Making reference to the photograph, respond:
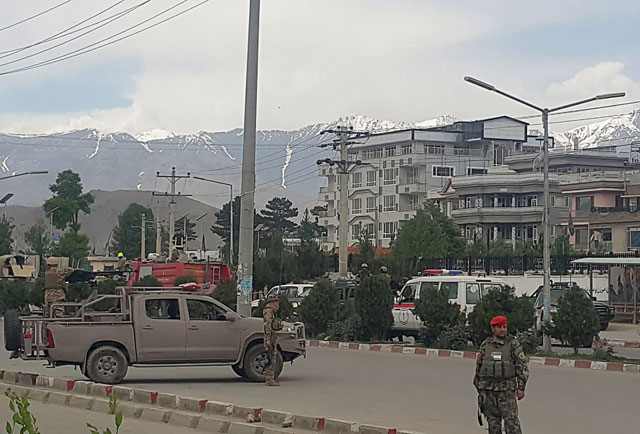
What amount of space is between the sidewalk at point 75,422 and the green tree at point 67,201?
74970 mm

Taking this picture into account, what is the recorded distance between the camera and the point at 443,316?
2684cm

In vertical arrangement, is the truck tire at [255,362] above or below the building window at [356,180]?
below

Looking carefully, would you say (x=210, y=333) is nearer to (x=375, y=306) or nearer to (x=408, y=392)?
(x=408, y=392)

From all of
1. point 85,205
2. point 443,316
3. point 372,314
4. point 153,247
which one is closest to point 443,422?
point 443,316

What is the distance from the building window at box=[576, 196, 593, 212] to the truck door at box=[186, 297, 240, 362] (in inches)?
2533

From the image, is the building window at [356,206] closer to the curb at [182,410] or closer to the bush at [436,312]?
the bush at [436,312]

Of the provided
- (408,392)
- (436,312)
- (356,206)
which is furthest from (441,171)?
(408,392)

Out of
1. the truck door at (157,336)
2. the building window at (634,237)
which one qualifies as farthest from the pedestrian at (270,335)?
the building window at (634,237)

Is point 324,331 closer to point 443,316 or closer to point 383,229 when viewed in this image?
point 443,316

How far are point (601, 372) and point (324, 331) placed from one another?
10666mm

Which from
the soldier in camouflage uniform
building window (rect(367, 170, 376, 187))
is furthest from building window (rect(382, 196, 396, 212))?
the soldier in camouflage uniform

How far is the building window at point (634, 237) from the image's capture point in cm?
6975

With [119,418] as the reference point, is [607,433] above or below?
below

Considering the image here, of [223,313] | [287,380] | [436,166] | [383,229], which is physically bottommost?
[287,380]
